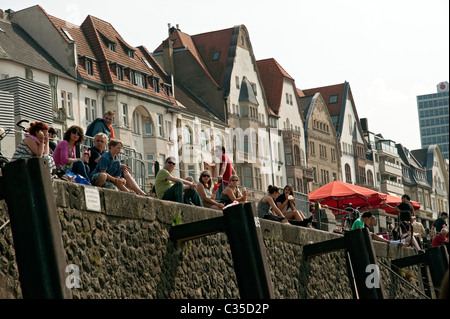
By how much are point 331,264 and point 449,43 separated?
15.1m

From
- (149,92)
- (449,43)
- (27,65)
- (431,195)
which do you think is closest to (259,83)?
(149,92)

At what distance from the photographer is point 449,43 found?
16.3 ft

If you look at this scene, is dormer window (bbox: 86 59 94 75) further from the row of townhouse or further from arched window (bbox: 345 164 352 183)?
arched window (bbox: 345 164 352 183)

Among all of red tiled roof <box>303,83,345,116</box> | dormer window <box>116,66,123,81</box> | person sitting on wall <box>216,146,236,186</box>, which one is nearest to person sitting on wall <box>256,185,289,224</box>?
person sitting on wall <box>216,146,236,186</box>

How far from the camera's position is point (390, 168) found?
101188 mm

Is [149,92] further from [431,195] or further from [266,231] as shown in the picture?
[431,195]

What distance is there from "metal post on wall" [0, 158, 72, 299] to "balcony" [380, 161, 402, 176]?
9145 cm

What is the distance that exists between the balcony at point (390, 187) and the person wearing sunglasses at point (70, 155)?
285 feet

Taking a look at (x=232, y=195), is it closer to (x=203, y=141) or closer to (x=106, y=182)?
(x=106, y=182)

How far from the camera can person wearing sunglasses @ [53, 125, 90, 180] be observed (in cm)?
1231

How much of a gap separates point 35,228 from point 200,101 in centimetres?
6005

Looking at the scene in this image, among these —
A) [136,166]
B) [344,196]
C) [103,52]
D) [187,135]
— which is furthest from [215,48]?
[136,166]

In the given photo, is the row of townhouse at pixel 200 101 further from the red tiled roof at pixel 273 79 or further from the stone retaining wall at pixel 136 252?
the stone retaining wall at pixel 136 252

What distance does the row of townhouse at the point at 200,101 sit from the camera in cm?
5319
